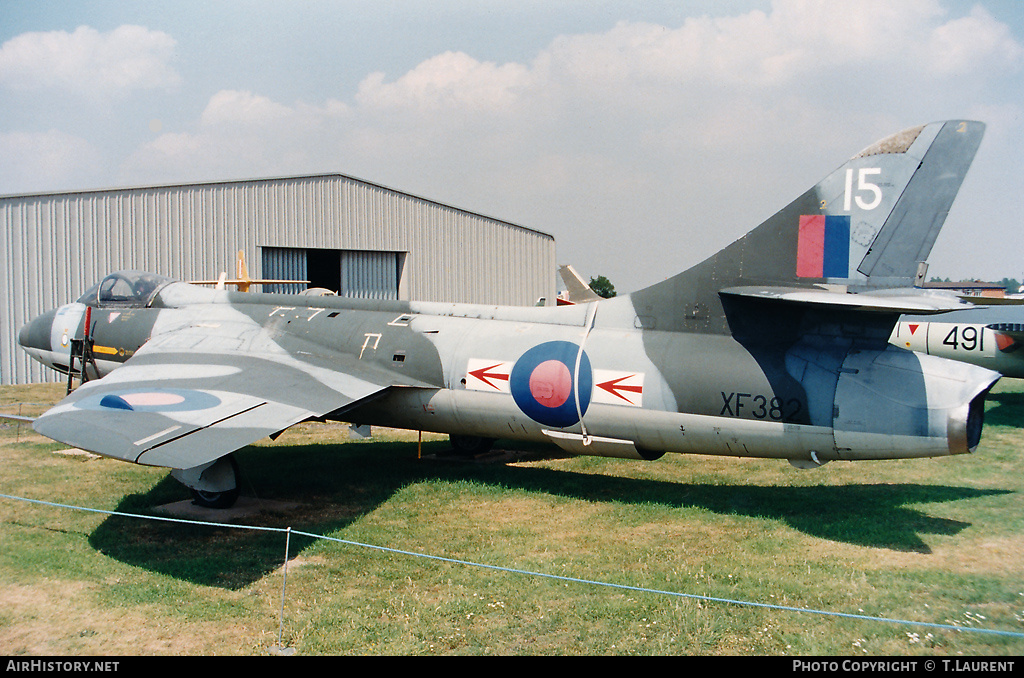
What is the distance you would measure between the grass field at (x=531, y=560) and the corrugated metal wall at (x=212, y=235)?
36.3 ft

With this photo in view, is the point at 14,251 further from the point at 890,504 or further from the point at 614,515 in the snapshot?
the point at 890,504

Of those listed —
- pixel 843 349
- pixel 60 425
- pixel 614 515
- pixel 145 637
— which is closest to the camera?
pixel 145 637

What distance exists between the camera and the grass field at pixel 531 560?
20.1 feet

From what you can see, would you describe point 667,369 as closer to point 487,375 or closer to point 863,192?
point 487,375

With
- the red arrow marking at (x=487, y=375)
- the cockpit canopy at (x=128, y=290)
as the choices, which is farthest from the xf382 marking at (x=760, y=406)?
the cockpit canopy at (x=128, y=290)

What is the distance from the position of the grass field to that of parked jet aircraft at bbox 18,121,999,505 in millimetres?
1127

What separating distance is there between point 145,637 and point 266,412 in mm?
3349

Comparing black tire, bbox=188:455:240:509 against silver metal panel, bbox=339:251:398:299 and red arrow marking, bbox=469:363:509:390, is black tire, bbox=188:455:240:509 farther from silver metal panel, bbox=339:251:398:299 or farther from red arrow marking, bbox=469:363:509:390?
silver metal panel, bbox=339:251:398:299

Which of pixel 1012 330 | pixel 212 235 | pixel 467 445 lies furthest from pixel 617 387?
pixel 212 235

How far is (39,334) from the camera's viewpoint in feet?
45.0

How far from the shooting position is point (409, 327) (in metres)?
11.4

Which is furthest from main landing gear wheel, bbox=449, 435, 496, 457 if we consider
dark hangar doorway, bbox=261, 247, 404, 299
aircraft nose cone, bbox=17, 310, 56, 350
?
dark hangar doorway, bbox=261, 247, 404, 299

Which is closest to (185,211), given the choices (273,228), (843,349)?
(273,228)

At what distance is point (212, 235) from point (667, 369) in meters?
19.2
